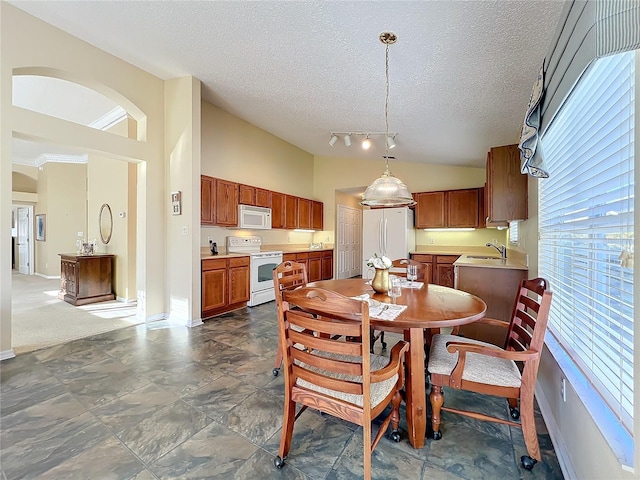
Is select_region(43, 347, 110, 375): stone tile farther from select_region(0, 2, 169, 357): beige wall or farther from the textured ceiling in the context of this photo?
the textured ceiling

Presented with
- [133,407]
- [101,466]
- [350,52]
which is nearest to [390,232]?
[350,52]

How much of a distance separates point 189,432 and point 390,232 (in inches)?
193

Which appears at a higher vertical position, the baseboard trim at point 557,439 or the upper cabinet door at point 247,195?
the upper cabinet door at point 247,195

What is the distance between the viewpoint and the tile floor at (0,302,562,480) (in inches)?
55.2

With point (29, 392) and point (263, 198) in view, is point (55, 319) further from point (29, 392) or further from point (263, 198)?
point (263, 198)

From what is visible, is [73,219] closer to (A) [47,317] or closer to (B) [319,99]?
(A) [47,317]

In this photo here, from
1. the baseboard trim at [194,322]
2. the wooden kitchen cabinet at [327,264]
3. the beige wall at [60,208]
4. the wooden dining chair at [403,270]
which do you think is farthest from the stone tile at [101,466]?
the beige wall at [60,208]

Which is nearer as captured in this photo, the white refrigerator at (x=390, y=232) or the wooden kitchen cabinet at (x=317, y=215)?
the white refrigerator at (x=390, y=232)

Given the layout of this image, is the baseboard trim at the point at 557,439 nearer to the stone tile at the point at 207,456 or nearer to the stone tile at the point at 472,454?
the stone tile at the point at 472,454

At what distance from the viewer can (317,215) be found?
6.84m

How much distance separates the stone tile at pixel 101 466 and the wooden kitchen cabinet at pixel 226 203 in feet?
10.3

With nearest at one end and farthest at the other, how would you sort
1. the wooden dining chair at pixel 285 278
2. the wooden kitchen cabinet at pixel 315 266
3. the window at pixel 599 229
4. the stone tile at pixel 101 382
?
the window at pixel 599 229, the stone tile at pixel 101 382, the wooden dining chair at pixel 285 278, the wooden kitchen cabinet at pixel 315 266

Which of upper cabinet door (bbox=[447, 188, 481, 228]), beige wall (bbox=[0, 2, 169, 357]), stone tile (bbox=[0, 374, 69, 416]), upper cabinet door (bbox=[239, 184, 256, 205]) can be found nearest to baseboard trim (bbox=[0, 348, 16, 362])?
beige wall (bbox=[0, 2, 169, 357])

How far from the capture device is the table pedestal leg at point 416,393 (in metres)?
1.54
